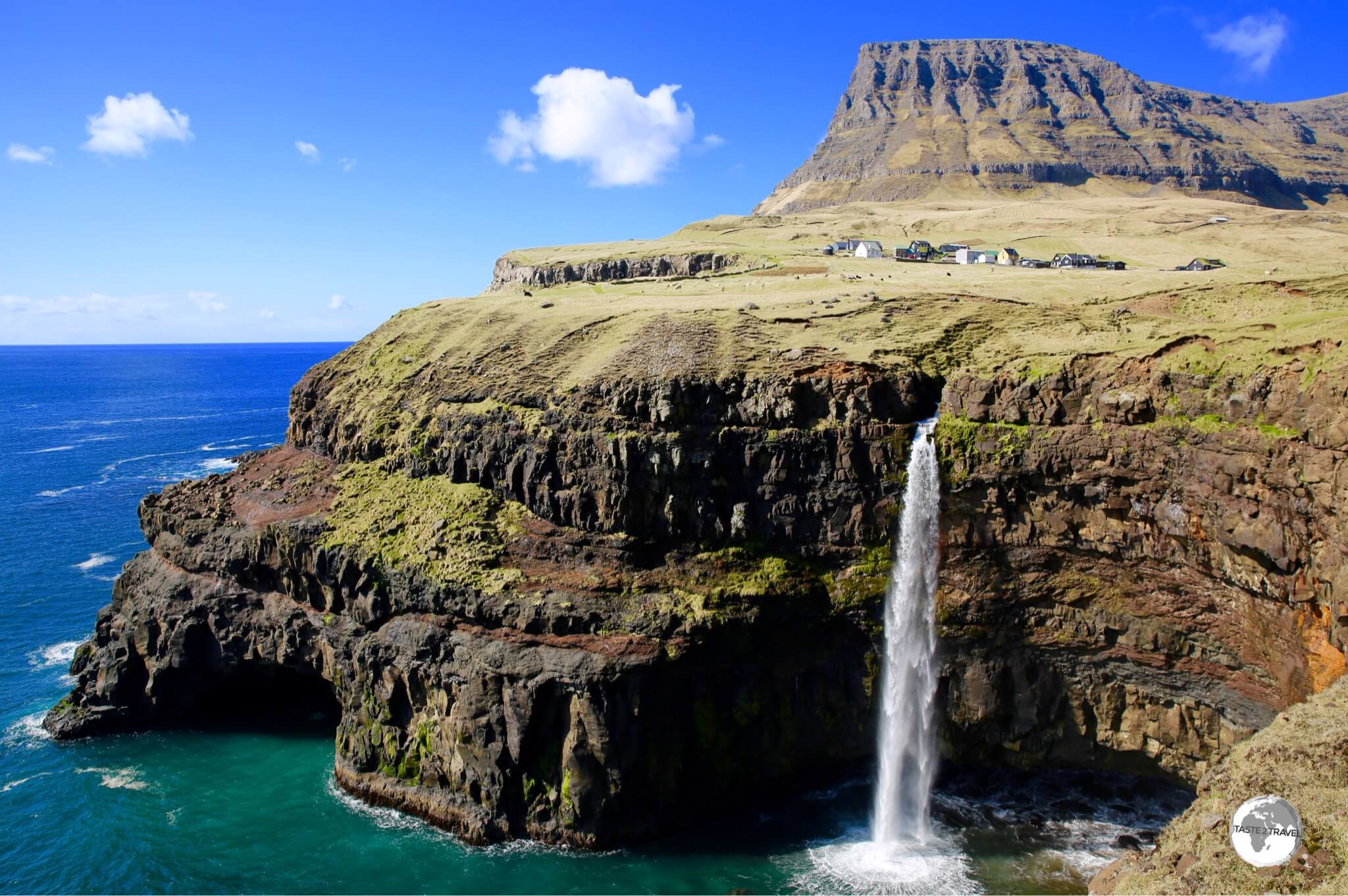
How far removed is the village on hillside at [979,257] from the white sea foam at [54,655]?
70972 millimetres

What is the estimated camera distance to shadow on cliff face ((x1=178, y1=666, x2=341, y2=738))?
48969 millimetres

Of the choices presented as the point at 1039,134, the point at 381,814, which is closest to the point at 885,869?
the point at 381,814

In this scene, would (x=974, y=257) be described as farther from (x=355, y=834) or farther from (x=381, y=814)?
(x=355, y=834)

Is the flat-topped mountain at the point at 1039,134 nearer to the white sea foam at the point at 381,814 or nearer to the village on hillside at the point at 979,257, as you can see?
the village on hillside at the point at 979,257

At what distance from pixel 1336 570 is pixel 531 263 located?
264 feet

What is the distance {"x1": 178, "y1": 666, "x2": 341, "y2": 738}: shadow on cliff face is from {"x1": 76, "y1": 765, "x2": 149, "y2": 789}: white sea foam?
195 inches

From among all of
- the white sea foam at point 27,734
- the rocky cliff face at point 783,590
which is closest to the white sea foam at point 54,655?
the white sea foam at point 27,734

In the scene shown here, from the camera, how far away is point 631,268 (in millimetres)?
85250

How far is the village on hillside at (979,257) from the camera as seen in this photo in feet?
232

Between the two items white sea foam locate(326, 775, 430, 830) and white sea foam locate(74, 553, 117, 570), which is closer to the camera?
white sea foam locate(326, 775, 430, 830)

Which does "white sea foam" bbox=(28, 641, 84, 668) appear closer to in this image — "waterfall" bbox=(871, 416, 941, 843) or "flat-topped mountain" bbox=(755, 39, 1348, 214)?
"waterfall" bbox=(871, 416, 941, 843)

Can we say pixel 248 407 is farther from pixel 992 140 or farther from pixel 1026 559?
pixel 1026 559

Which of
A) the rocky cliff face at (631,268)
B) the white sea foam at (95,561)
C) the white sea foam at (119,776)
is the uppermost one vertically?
the rocky cliff face at (631,268)

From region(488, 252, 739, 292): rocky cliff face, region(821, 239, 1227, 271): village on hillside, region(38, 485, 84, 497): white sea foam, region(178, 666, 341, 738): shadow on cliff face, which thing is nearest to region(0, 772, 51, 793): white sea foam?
region(178, 666, 341, 738): shadow on cliff face
